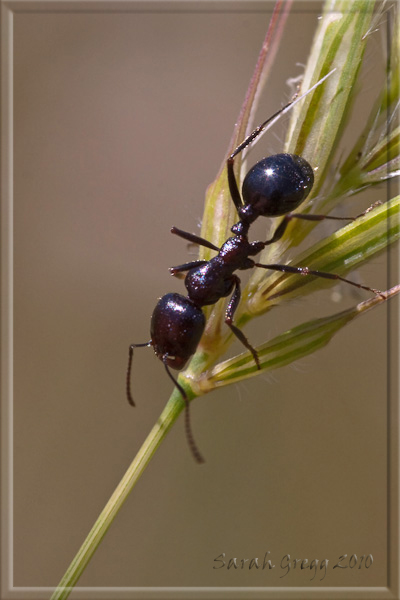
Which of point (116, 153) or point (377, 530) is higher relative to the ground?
point (116, 153)

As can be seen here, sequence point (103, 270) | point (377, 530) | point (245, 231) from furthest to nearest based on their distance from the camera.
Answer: point (103, 270) → point (377, 530) → point (245, 231)

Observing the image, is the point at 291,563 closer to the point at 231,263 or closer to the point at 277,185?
the point at 231,263

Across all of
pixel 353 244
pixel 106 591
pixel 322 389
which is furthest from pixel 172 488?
pixel 353 244

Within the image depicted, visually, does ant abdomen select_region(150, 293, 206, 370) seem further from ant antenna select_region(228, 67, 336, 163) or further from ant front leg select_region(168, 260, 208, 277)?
ant antenna select_region(228, 67, 336, 163)

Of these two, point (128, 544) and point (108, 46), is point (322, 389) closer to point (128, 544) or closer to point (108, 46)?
point (128, 544)

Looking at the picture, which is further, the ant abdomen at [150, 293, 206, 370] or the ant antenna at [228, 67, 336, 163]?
the ant abdomen at [150, 293, 206, 370]

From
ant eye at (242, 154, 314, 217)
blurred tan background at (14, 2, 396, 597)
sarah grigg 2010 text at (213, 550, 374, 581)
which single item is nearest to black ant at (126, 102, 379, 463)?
ant eye at (242, 154, 314, 217)

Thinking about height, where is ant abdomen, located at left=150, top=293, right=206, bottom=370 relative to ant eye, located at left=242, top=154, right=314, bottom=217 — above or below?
below

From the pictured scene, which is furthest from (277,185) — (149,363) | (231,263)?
(149,363)
